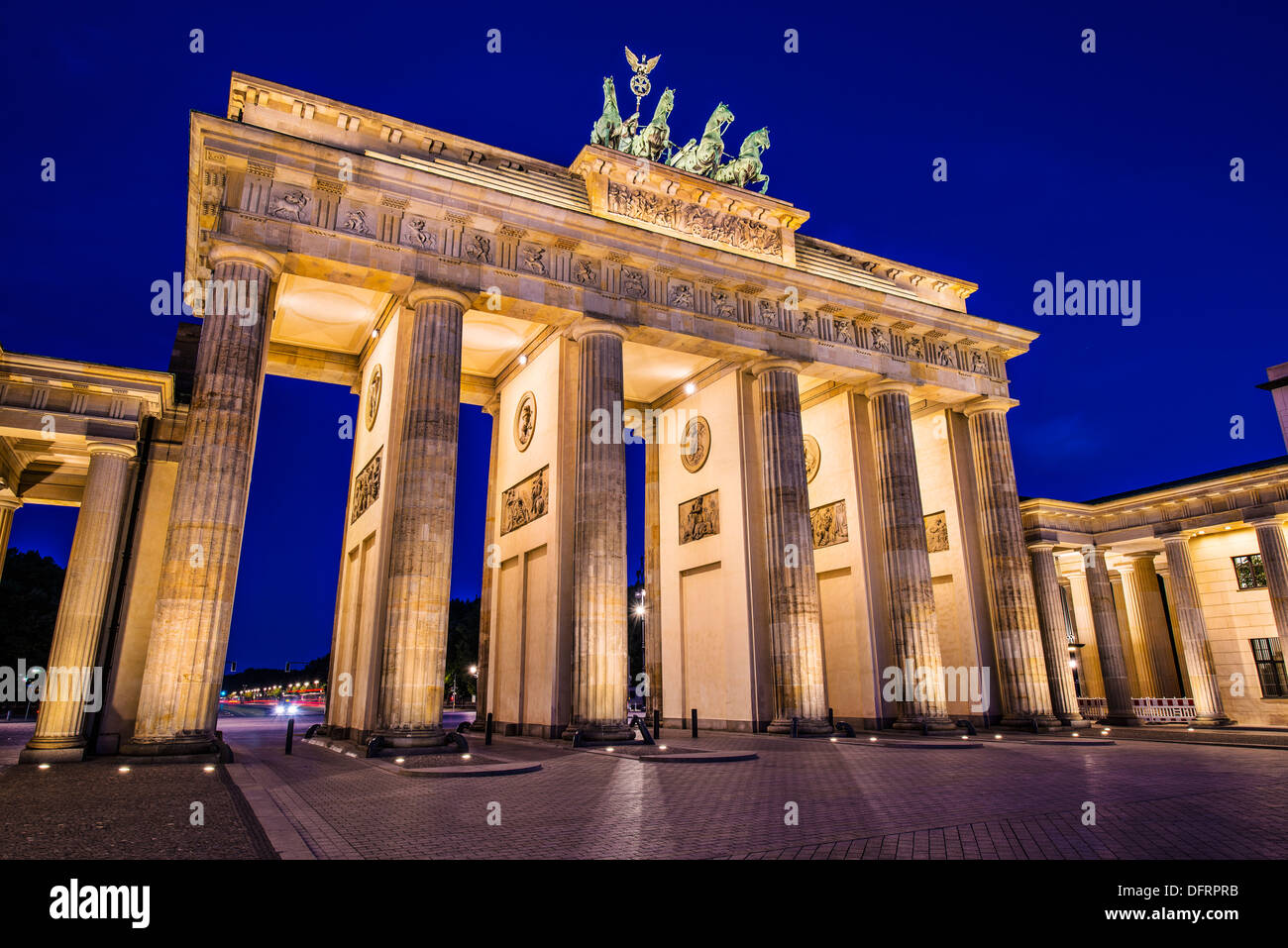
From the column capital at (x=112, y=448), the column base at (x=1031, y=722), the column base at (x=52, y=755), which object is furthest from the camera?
the column base at (x=1031, y=722)

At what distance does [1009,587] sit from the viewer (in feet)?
85.9

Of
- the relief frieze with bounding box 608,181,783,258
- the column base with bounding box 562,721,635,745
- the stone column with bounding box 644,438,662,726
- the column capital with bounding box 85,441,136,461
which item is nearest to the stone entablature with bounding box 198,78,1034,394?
the relief frieze with bounding box 608,181,783,258

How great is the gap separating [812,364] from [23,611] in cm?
4906

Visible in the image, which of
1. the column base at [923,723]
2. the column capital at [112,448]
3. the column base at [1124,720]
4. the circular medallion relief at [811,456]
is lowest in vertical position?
the column base at [1124,720]

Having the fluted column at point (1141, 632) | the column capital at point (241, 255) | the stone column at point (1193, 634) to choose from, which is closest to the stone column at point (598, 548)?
the column capital at point (241, 255)

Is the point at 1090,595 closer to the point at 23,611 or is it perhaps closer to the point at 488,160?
the point at 488,160

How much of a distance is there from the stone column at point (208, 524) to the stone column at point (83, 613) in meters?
1.42

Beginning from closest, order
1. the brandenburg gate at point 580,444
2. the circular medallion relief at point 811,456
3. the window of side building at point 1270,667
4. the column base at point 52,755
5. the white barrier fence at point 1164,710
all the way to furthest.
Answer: the column base at point 52,755
the brandenburg gate at point 580,444
the circular medallion relief at point 811,456
the window of side building at point 1270,667
the white barrier fence at point 1164,710

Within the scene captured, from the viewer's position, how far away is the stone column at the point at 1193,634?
102 ft

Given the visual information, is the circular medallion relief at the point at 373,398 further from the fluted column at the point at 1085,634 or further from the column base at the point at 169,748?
the fluted column at the point at 1085,634

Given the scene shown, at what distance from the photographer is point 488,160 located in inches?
885

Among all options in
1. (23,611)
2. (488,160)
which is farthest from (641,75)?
(23,611)

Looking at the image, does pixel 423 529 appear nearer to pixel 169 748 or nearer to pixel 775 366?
pixel 169 748
